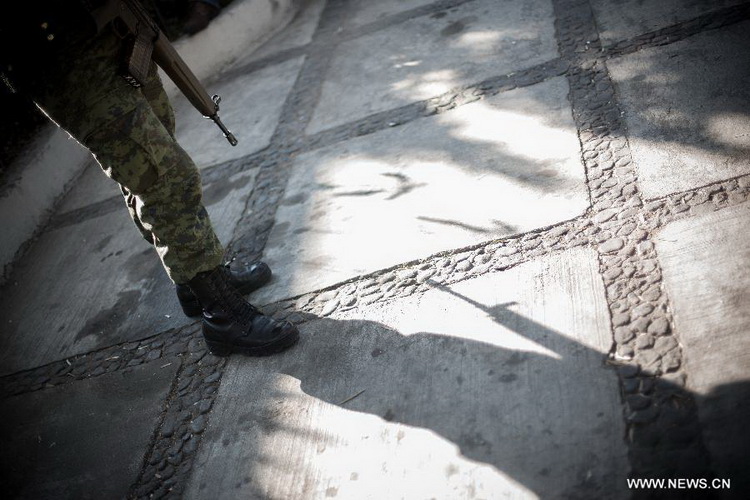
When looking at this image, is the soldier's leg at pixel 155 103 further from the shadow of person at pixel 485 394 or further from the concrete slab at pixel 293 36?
the concrete slab at pixel 293 36

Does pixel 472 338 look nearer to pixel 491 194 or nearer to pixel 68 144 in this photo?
pixel 491 194

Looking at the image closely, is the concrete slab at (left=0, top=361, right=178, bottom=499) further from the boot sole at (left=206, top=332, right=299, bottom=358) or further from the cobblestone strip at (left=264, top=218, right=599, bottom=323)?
the cobblestone strip at (left=264, top=218, right=599, bottom=323)

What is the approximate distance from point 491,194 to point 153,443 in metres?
1.67

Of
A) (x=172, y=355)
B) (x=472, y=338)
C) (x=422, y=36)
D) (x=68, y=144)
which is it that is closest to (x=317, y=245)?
(x=172, y=355)

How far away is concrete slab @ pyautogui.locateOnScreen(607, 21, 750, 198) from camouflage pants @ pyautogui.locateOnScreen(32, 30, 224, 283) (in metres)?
1.71

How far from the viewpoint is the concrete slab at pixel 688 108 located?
201cm

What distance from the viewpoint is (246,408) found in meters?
1.87

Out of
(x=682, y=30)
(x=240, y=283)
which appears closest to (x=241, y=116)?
(x=240, y=283)

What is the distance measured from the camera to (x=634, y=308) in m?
1.65

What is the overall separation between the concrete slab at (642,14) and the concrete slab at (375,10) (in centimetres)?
178

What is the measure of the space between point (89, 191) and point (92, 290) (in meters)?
1.37

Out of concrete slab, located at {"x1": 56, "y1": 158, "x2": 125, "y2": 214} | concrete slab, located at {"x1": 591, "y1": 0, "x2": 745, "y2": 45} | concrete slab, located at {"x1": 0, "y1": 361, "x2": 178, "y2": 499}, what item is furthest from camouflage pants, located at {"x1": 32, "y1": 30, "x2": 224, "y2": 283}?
concrete slab, located at {"x1": 591, "y1": 0, "x2": 745, "y2": 45}

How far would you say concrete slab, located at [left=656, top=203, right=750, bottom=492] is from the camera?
128 centimetres

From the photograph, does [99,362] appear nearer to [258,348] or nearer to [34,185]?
[258,348]
